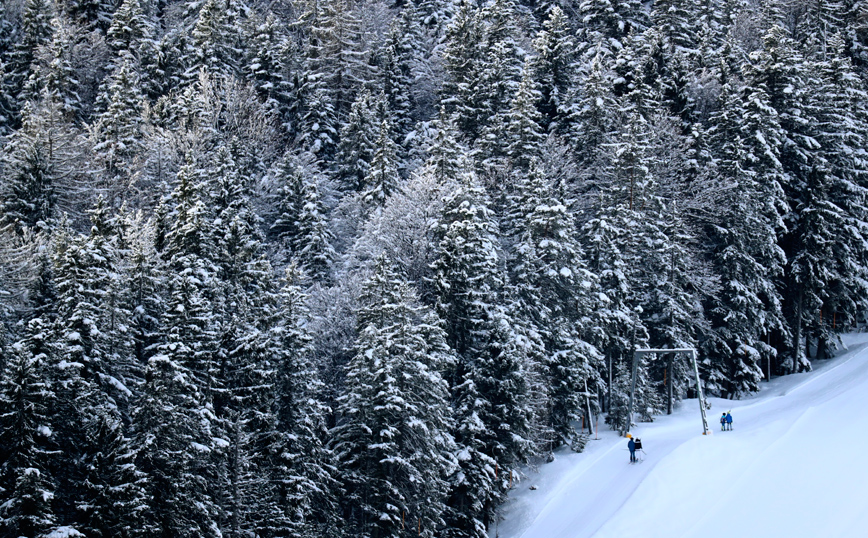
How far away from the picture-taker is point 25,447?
2339 cm

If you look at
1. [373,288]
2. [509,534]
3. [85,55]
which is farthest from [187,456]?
[85,55]

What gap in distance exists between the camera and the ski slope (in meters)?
25.4

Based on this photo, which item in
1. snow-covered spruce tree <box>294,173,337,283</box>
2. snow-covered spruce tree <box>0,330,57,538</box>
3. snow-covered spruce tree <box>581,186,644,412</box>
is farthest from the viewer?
snow-covered spruce tree <box>294,173,337,283</box>

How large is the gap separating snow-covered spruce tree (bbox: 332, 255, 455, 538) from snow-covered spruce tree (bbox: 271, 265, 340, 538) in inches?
42.2

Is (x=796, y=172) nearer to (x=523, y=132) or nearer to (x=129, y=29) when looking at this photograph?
(x=523, y=132)

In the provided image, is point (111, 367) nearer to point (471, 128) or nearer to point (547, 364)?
point (547, 364)

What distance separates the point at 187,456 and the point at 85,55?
171ft

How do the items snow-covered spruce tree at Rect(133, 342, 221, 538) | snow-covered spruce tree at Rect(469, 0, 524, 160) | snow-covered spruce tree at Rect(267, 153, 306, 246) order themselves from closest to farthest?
snow-covered spruce tree at Rect(133, 342, 221, 538) < snow-covered spruce tree at Rect(267, 153, 306, 246) < snow-covered spruce tree at Rect(469, 0, 524, 160)

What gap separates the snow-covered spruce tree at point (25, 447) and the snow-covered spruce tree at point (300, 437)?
318 inches

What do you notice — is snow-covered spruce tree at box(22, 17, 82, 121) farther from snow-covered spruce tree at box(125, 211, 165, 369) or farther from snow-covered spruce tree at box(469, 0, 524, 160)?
snow-covered spruce tree at box(469, 0, 524, 160)

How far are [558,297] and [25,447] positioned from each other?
26211mm

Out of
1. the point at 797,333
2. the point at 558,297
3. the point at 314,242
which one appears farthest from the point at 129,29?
the point at 797,333

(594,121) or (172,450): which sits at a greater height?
(594,121)

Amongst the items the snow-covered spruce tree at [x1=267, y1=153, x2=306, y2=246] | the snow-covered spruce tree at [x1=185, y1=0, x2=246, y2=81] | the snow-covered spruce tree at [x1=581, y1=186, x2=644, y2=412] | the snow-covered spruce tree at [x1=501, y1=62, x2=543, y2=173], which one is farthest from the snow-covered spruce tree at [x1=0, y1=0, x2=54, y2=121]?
the snow-covered spruce tree at [x1=581, y1=186, x2=644, y2=412]
